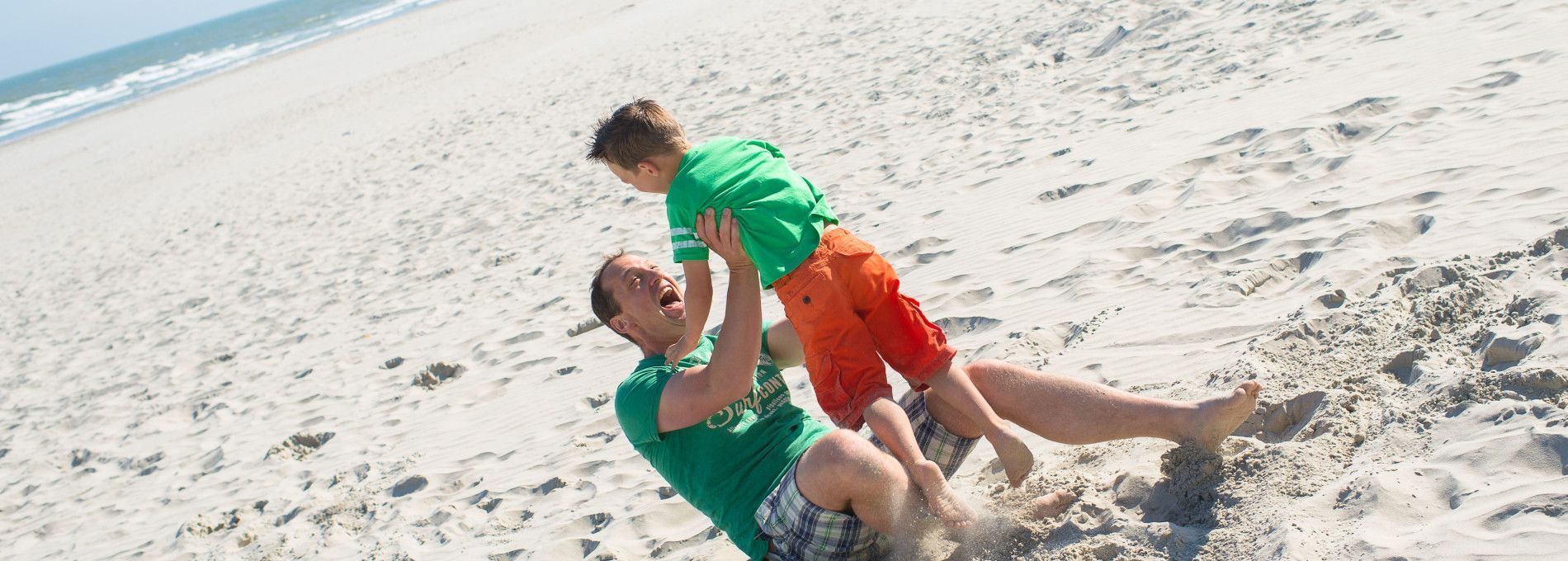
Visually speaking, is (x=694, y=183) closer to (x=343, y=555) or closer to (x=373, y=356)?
(x=343, y=555)

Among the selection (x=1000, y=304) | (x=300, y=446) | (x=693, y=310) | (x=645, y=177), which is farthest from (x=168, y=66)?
(x=693, y=310)

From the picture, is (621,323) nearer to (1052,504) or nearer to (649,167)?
(649,167)

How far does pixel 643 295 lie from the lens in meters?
2.95

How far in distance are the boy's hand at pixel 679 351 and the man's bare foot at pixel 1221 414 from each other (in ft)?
4.00

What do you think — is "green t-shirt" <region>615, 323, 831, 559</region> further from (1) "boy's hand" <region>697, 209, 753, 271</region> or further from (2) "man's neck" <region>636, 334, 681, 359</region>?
(1) "boy's hand" <region>697, 209, 753, 271</region>

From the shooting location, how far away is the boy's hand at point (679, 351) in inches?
111

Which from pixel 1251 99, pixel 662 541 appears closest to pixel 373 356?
pixel 662 541

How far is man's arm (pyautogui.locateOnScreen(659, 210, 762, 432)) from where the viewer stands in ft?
8.68

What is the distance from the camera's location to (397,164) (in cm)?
1194

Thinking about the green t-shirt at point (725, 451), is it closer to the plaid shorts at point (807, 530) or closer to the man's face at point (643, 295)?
the plaid shorts at point (807, 530)

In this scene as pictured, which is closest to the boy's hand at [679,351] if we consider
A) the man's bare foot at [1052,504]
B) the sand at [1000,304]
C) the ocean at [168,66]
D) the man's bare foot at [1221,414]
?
the sand at [1000,304]

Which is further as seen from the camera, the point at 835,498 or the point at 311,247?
the point at 311,247

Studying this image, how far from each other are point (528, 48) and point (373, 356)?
13.5 metres

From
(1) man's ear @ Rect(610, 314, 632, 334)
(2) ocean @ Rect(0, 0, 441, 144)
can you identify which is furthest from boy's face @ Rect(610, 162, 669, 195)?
(2) ocean @ Rect(0, 0, 441, 144)
